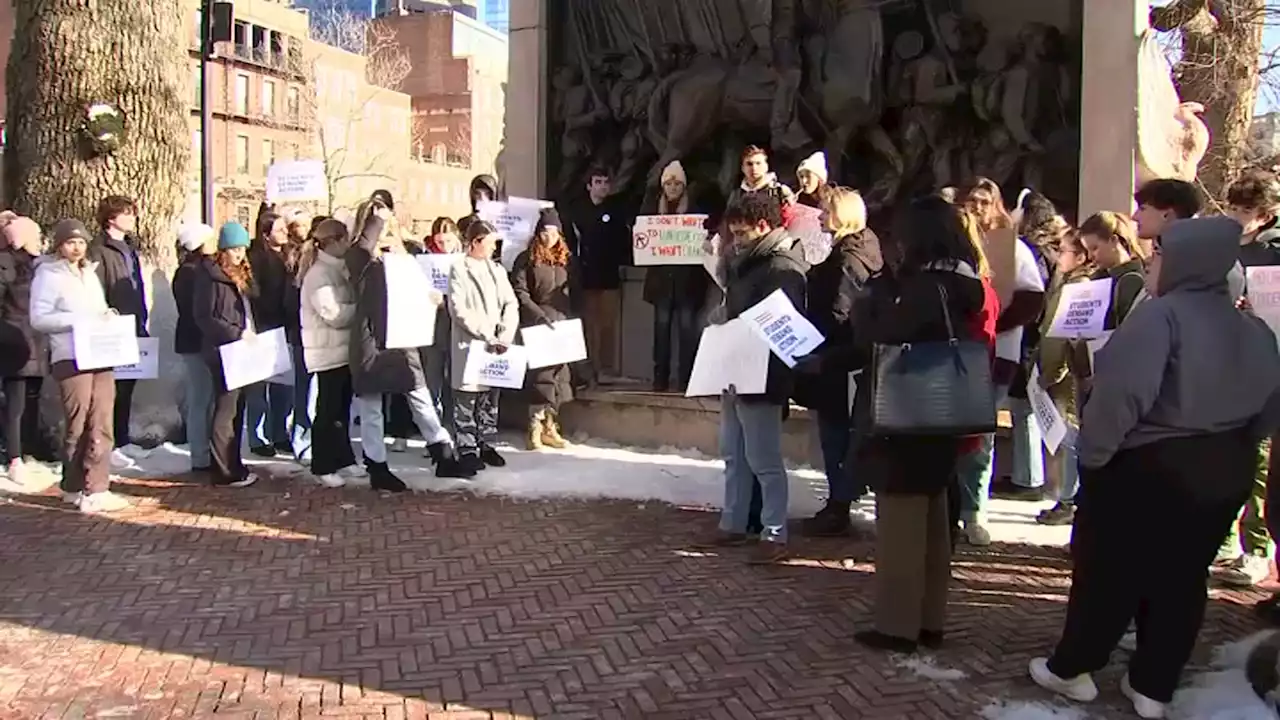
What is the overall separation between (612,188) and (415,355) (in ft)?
11.0

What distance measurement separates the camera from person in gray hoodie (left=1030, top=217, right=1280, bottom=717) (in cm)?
422

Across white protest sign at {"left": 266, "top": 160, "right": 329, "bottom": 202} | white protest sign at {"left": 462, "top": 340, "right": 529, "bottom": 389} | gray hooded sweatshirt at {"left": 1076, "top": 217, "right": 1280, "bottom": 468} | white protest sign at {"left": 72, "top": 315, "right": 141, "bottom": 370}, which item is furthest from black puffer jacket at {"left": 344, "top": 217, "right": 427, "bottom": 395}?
gray hooded sweatshirt at {"left": 1076, "top": 217, "right": 1280, "bottom": 468}

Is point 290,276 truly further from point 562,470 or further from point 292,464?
point 562,470

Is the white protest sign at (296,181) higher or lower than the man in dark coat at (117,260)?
higher

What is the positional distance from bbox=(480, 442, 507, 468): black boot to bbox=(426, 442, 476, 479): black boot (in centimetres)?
39

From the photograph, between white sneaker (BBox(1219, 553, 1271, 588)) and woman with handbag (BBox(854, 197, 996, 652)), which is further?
white sneaker (BBox(1219, 553, 1271, 588))

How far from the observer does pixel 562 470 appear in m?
9.00

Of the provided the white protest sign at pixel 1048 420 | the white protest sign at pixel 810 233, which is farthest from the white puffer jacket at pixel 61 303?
the white protest sign at pixel 1048 420

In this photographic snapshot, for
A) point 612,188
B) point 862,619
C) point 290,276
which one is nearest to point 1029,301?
point 862,619

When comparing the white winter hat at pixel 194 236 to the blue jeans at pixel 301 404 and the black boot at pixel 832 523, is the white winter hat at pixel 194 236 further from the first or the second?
the black boot at pixel 832 523

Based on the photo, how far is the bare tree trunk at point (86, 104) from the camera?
10695mm

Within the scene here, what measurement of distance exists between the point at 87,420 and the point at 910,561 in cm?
528

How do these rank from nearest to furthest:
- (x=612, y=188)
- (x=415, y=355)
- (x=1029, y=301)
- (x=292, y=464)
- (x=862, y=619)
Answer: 1. (x=862, y=619)
2. (x=1029, y=301)
3. (x=415, y=355)
4. (x=292, y=464)
5. (x=612, y=188)

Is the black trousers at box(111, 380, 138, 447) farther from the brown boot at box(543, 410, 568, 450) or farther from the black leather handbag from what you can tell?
the black leather handbag
